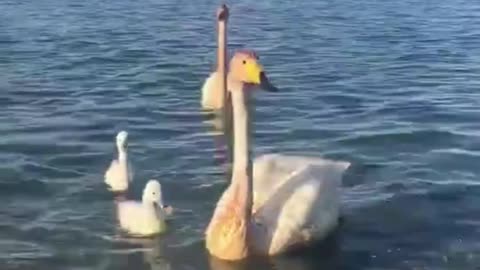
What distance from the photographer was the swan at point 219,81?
1684 cm

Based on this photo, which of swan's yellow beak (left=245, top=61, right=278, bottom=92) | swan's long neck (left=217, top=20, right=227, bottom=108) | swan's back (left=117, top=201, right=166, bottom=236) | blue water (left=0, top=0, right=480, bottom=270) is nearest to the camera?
swan's yellow beak (left=245, top=61, right=278, bottom=92)

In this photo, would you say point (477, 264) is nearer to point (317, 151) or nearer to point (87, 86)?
point (317, 151)

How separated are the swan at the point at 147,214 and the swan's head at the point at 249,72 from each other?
1567 mm

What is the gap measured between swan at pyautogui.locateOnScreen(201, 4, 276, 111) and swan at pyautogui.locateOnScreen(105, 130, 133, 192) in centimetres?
382

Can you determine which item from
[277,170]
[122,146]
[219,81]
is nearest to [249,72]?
[277,170]

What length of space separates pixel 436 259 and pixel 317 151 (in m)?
4.29

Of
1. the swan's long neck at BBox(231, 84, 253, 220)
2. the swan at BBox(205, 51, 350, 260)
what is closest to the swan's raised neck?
the swan at BBox(205, 51, 350, 260)

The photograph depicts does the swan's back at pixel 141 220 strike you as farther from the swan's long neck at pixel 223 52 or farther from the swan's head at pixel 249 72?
the swan's long neck at pixel 223 52

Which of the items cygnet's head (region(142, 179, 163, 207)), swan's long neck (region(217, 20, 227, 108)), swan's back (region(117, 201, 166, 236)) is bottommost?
swan's back (region(117, 201, 166, 236))

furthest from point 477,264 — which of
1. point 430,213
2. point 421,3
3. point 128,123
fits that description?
point 421,3

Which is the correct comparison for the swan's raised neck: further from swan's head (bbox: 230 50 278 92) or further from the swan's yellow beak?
the swan's yellow beak

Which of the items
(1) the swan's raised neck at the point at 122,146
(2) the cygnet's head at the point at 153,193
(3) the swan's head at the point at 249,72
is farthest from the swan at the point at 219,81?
(3) the swan's head at the point at 249,72

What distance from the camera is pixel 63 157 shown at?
48.1ft

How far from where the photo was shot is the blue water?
11477 mm
